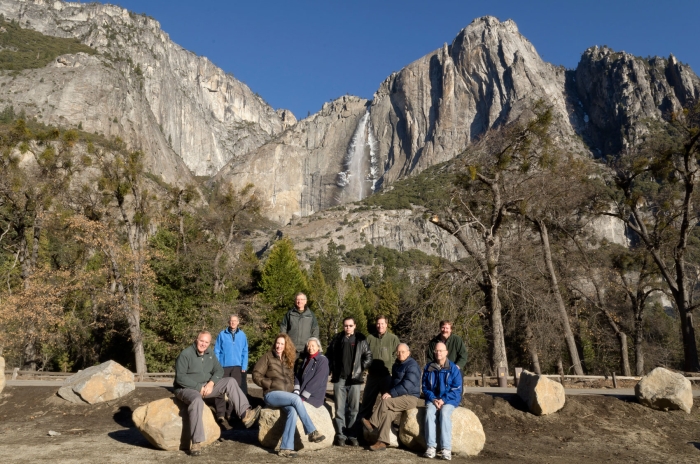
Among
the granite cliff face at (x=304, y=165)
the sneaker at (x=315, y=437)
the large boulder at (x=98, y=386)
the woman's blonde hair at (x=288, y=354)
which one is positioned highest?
the granite cliff face at (x=304, y=165)

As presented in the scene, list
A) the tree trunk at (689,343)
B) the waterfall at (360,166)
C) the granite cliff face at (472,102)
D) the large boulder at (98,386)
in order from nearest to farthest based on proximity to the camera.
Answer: the large boulder at (98,386)
the tree trunk at (689,343)
the granite cliff face at (472,102)
the waterfall at (360,166)

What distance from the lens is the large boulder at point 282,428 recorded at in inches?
279

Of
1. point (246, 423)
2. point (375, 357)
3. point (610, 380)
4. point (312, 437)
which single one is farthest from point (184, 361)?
point (610, 380)

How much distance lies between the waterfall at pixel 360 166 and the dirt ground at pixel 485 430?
160m

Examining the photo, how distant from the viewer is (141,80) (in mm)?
134250

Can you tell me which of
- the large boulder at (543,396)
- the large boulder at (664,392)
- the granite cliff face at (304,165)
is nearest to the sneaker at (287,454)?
the large boulder at (543,396)

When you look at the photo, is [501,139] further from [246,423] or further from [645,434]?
[246,423]

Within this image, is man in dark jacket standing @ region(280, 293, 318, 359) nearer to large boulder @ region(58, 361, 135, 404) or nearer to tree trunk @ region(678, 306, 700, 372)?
large boulder @ region(58, 361, 135, 404)

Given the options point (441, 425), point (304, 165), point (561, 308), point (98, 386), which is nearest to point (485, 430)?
point (441, 425)

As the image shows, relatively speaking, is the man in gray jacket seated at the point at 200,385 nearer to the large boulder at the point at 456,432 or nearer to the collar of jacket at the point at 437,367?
the large boulder at the point at 456,432

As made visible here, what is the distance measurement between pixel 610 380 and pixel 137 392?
1169cm

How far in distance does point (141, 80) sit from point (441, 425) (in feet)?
477

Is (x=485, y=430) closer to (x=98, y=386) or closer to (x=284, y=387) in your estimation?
(x=284, y=387)

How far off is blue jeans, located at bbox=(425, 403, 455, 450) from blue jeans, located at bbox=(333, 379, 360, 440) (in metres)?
1.11
